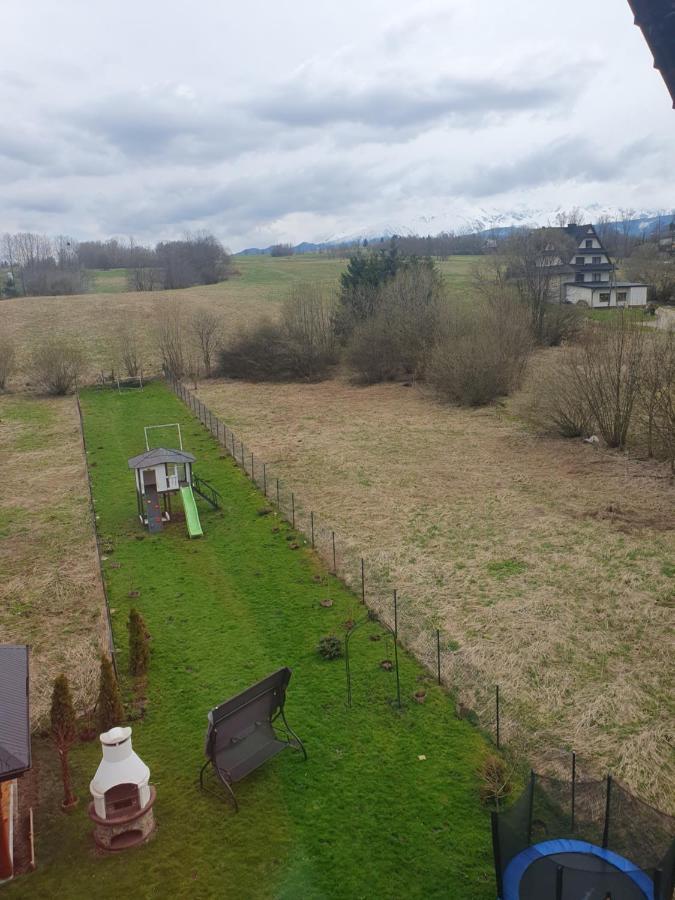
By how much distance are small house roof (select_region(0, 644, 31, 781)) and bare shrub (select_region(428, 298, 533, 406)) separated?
25135 mm

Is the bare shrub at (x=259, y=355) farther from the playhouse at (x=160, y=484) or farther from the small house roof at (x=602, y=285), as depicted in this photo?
the small house roof at (x=602, y=285)

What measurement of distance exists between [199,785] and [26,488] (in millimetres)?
15581

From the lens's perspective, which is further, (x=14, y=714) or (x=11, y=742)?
(x=14, y=714)

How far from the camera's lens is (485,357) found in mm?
29812

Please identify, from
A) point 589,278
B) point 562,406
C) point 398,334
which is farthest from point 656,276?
point 562,406

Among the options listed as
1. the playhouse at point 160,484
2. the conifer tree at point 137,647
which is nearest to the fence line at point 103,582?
the conifer tree at point 137,647

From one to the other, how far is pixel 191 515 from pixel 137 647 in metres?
6.60

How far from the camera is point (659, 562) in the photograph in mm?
13367

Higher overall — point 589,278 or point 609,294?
point 589,278

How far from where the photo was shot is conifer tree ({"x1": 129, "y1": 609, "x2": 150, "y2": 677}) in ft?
32.5

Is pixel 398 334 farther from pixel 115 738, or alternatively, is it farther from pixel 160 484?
pixel 115 738

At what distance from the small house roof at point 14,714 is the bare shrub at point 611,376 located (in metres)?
18.3

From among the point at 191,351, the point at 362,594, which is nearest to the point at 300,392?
the point at 191,351

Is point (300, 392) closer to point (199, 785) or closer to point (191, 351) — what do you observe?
point (191, 351)
